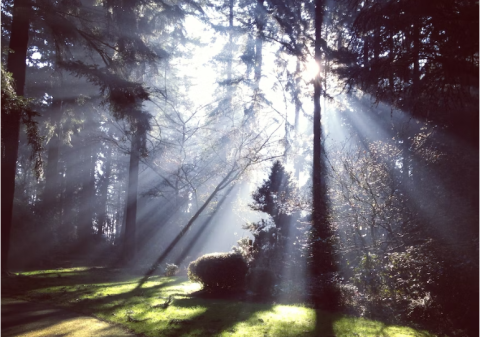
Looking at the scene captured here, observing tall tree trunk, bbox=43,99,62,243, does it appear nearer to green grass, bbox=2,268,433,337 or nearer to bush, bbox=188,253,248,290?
green grass, bbox=2,268,433,337

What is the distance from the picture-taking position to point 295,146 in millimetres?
23078

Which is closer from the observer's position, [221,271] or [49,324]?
[49,324]

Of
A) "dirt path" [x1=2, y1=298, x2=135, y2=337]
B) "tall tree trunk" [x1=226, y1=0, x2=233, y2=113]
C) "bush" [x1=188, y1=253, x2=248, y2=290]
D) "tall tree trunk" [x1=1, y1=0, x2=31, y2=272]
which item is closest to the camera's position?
"dirt path" [x1=2, y1=298, x2=135, y2=337]

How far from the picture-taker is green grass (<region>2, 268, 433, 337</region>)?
662 centimetres

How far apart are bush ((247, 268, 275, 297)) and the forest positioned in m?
0.05

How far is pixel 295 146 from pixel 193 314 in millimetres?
16593

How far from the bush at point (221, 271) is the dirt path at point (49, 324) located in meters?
4.17

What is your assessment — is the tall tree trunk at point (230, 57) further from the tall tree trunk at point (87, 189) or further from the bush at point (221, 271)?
the tall tree trunk at point (87, 189)

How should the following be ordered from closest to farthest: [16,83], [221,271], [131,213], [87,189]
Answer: [221,271] < [16,83] < [131,213] < [87,189]

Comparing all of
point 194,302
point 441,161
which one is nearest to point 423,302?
point 194,302

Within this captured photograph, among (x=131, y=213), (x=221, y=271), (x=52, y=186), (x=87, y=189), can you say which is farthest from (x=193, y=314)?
(x=87, y=189)

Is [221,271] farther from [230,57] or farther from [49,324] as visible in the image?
[230,57]

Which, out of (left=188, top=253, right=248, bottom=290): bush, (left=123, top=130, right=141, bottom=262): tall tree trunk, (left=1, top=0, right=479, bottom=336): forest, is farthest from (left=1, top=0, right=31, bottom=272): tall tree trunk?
(left=123, top=130, right=141, bottom=262): tall tree trunk

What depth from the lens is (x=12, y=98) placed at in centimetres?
556
